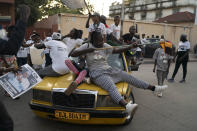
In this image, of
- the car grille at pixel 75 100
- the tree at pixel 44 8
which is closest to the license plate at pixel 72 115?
the car grille at pixel 75 100

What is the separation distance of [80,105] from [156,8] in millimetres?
45107

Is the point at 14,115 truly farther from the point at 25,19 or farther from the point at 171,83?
the point at 171,83

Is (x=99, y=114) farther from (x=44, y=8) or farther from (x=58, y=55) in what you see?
(x=44, y=8)

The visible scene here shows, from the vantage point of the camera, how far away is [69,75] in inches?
159

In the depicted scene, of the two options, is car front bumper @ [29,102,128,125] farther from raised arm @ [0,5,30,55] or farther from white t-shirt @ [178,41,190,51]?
white t-shirt @ [178,41,190,51]

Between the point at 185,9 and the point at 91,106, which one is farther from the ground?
the point at 185,9

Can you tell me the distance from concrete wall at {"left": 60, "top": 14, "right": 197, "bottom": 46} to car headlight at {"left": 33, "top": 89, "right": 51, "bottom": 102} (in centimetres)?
1154

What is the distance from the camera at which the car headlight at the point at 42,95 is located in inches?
130

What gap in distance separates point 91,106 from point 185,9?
43.1 m

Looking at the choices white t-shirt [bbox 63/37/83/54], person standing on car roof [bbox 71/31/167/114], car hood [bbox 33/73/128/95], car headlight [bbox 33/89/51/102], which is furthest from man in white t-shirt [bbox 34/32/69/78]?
white t-shirt [bbox 63/37/83/54]

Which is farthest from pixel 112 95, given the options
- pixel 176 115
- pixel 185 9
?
pixel 185 9

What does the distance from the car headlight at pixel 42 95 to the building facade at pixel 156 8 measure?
42.8 m

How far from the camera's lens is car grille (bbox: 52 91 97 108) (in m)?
3.12

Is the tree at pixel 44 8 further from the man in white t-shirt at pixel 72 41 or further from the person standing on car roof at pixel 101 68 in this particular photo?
the person standing on car roof at pixel 101 68
